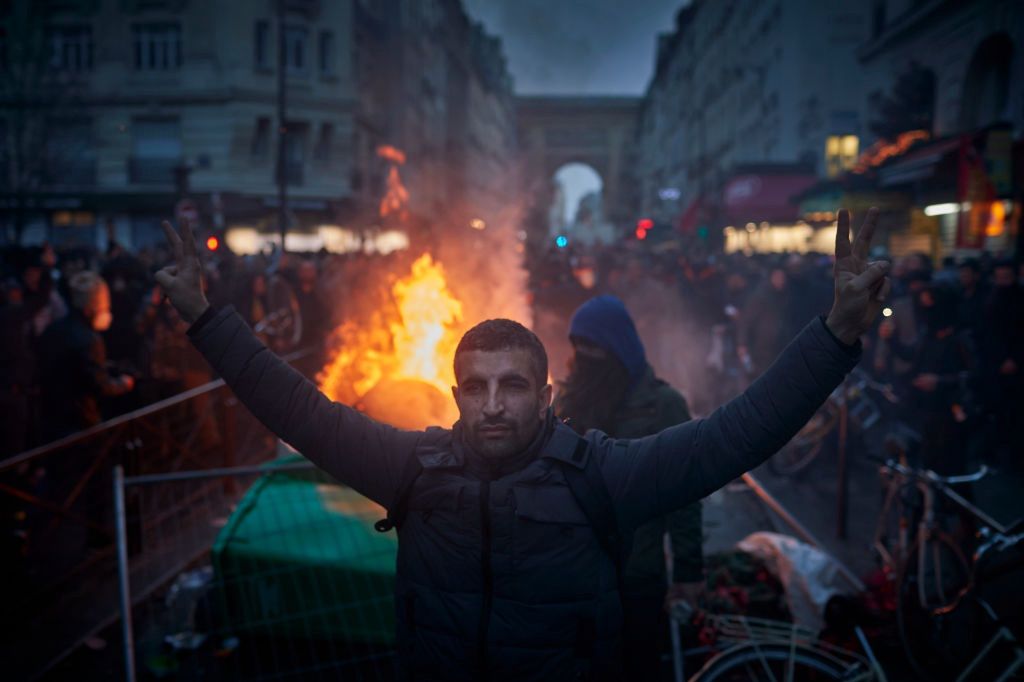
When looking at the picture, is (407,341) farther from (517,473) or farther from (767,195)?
(767,195)

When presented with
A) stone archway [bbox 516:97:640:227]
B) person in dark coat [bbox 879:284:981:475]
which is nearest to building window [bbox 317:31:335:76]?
person in dark coat [bbox 879:284:981:475]

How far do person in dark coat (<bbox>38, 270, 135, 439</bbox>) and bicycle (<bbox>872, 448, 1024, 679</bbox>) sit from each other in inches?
241

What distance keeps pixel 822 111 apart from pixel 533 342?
34010 millimetres

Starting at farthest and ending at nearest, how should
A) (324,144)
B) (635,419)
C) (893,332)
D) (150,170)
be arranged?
(324,144) → (150,170) → (893,332) → (635,419)

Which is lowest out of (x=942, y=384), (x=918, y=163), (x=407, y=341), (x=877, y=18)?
(x=942, y=384)

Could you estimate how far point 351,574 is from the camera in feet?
14.8

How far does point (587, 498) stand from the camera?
7.16 feet

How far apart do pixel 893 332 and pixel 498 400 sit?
747cm

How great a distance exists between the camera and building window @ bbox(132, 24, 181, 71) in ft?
109

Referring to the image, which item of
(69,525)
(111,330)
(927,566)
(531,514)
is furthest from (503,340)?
(111,330)

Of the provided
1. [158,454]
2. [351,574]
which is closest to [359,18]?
[158,454]

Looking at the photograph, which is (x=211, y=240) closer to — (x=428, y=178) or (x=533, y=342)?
(x=533, y=342)

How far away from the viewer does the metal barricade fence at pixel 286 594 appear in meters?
4.48

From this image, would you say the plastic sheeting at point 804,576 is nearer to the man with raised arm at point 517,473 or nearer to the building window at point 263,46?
the man with raised arm at point 517,473
